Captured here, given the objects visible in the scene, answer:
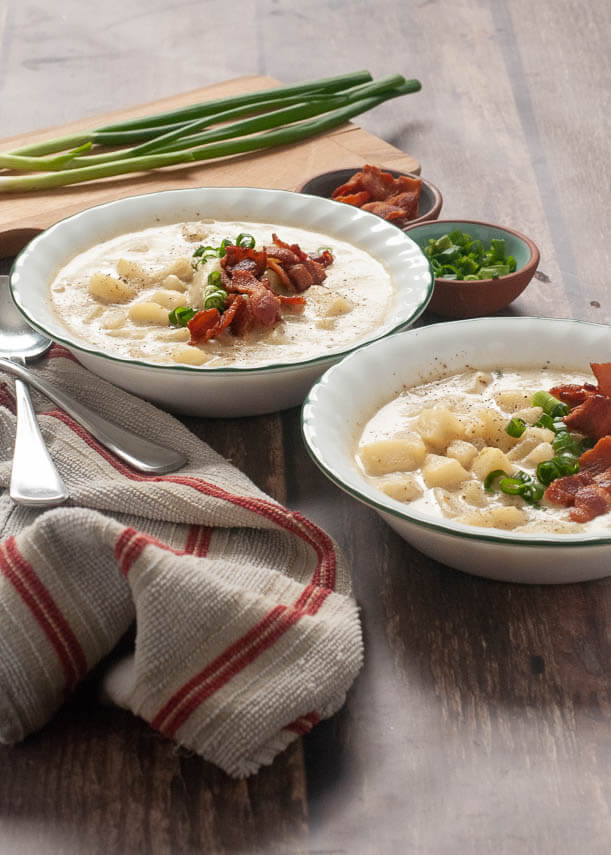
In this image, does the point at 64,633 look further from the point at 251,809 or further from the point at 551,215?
the point at 551,215

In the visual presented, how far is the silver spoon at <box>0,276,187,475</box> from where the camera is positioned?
217cm

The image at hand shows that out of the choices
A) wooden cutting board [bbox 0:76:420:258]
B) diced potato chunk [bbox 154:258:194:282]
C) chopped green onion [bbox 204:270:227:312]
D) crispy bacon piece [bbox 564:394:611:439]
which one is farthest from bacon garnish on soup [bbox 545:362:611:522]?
wooden cutting board [bbox 0:76:420:258]

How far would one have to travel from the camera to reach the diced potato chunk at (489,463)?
6.46 feet

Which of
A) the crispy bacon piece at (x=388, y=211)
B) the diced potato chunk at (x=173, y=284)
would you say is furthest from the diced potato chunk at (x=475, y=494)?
the crispy bacon piece at (x=388, y=211)

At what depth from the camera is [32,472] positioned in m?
2.04

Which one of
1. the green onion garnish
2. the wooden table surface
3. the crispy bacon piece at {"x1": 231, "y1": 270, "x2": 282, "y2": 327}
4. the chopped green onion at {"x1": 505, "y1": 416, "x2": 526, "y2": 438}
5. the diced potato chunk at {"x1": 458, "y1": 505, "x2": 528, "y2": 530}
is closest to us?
the wooden table surface

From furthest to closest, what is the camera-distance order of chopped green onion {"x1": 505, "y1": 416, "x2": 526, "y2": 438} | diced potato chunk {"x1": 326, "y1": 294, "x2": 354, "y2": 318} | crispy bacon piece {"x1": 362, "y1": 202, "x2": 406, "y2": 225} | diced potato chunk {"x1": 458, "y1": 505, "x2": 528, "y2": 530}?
crispy bacon piece {"x1": 362, "y1": 202, "x2": 406, "y2": 225}, diced potato chunk {"x1": 326, "y1": 294, "x2": 354, "y2": 318}, chopped green onion {"x1": 505, "y1": 416, "x2": 526, "y2": 438}, diced potato chunk {"x1": 458, "y1": 505, "x2": 528, "y2": 530}

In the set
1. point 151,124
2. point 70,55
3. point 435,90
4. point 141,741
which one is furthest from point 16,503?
point 70,55

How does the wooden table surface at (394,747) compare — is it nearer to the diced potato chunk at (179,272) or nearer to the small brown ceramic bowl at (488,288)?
→ the small brown ceramic bowl at (488,288)

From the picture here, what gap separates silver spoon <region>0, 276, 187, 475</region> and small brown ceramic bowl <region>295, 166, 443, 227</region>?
1.11 m

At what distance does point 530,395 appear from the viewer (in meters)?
2.21

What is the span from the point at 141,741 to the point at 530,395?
104cm

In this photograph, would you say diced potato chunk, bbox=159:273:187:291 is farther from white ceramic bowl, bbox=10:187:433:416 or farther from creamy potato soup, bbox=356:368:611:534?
creamy potato soup, bbox=356:368:611:534

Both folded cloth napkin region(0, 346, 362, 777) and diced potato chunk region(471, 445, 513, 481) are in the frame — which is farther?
diced potato chunk region(471, 445, 513, 481)
